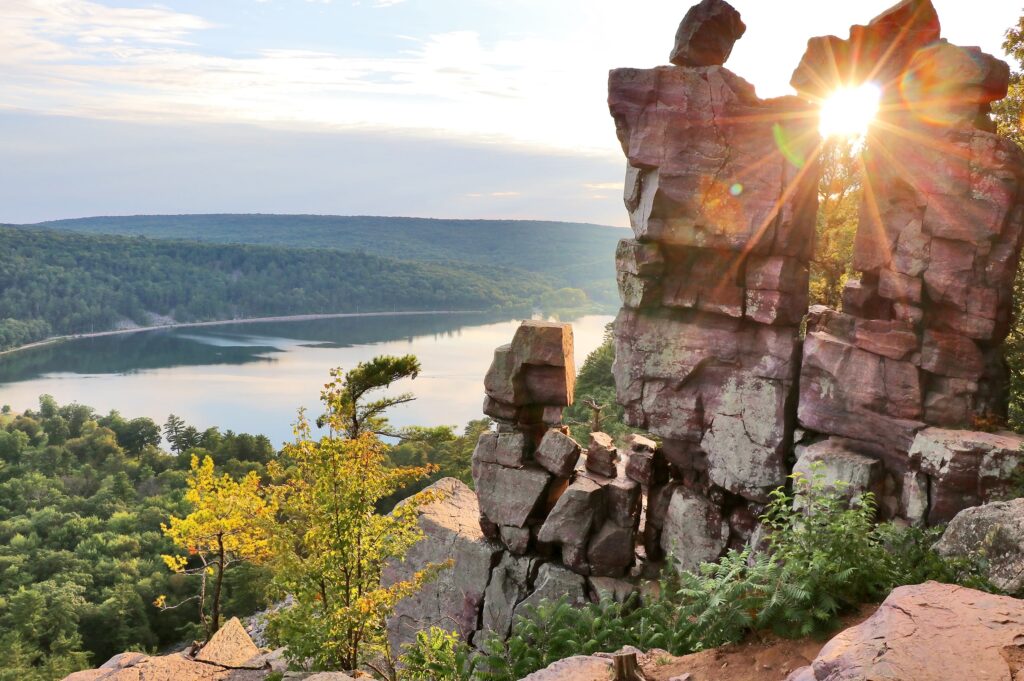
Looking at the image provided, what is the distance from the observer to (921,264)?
13117 millimetres

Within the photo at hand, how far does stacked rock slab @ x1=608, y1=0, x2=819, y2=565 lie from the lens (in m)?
14.7

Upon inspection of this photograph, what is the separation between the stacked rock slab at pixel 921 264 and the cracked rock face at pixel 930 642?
17.8 ft

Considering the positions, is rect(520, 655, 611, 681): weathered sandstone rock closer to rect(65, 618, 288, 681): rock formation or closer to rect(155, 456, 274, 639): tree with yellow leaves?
rect(65, 618, 288, 681): rock formation

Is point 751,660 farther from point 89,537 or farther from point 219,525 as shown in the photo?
point 89,537

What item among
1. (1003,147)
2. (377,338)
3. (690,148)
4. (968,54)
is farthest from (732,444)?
(377,338)

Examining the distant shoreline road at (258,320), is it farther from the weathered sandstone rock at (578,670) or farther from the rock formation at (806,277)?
the weathered sandstone rock at (578,670)

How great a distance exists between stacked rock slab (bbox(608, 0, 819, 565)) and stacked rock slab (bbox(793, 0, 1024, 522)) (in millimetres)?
1078

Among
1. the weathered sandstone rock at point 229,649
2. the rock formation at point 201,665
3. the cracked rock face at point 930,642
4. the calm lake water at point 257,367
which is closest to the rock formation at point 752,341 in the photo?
the weathered sandstone rock at point 229,649

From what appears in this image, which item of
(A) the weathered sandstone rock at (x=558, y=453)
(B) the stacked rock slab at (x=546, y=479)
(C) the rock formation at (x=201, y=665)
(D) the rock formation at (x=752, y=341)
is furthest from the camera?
(A) the weathered sandstone rock at (x=558, y=453)

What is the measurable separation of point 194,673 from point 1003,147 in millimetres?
16984

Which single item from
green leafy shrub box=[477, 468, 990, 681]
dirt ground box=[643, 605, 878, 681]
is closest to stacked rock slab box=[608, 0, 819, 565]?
green leafy shrub box=[477, 468, 990, 681]

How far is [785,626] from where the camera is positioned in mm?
7918

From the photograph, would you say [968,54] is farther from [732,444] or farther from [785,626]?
[785,626]

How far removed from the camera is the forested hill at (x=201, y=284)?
14038 centimetres
